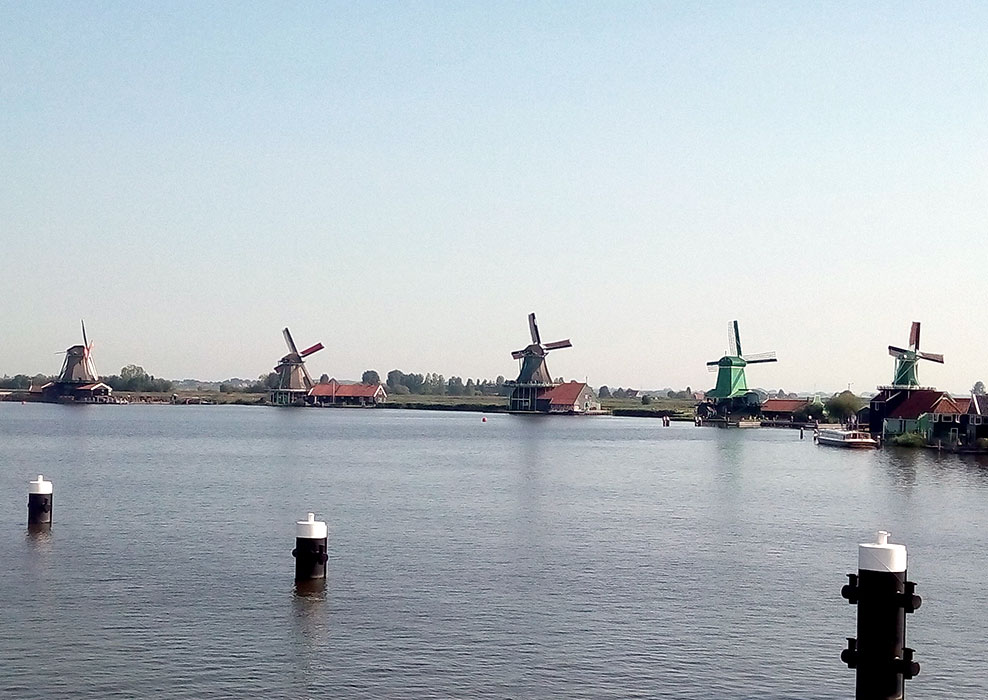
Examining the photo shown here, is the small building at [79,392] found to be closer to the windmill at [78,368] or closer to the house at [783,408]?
the windmill at [78,368]

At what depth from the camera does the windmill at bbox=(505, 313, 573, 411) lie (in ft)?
520

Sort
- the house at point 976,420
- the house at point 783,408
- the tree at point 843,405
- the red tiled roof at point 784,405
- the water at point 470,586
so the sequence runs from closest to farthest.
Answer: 1. the water at point 470,586
2. the house at point 976,420
3. the tree at point 843,405
4. the house at point 783,408
5. the red tiled roof at point 784,405

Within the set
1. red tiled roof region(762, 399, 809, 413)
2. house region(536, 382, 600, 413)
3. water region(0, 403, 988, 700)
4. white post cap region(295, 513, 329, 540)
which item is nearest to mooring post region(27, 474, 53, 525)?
water region(0, 403, 988, 700)

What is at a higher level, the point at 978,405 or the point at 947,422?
the point at 978,405

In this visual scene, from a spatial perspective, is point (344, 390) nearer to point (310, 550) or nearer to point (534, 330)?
point (534, 330)

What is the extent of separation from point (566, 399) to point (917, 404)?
75.0 meters

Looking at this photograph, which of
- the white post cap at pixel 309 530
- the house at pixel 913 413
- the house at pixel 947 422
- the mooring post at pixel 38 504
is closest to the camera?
the white post cap at pixel 309 530

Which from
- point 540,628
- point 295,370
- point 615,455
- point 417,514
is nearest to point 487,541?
point 417,514

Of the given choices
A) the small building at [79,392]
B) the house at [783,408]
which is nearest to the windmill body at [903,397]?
the house at [783,408]

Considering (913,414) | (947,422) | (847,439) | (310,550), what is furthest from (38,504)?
(913,414)

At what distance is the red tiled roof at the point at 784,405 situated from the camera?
134 m

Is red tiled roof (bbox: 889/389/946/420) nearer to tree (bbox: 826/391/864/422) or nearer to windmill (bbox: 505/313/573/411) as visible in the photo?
tree (bbox: 826/391/864/422)

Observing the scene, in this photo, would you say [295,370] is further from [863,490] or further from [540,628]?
[540,628]

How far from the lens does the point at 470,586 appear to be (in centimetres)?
2489
